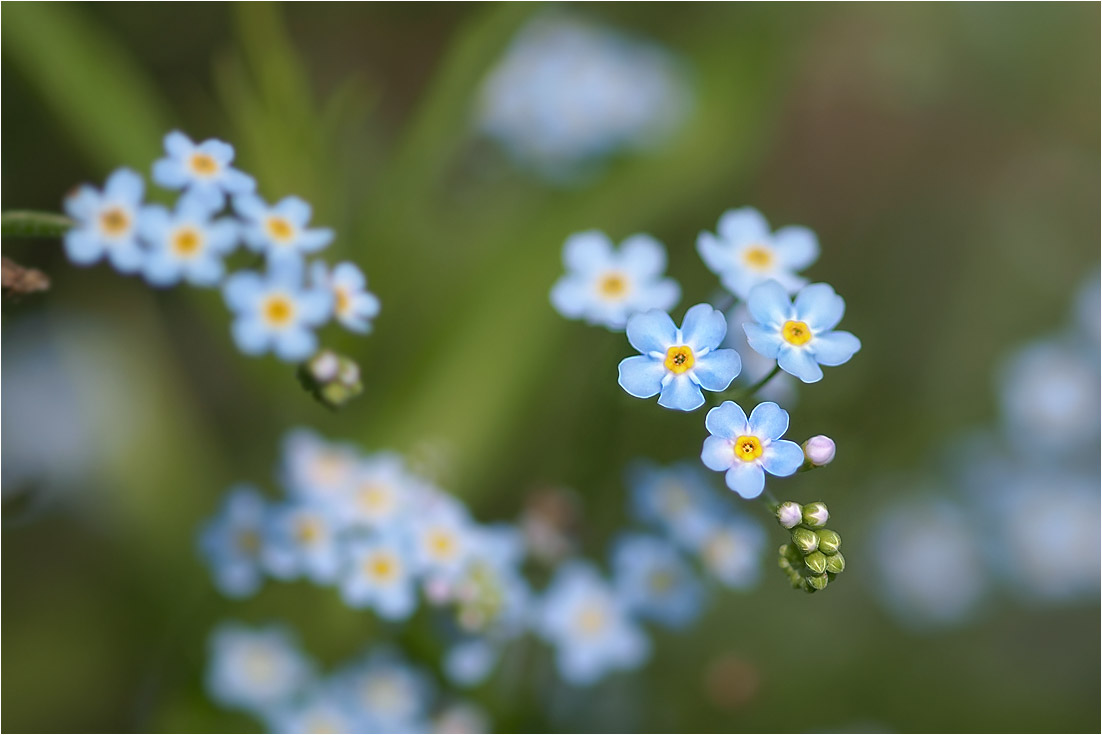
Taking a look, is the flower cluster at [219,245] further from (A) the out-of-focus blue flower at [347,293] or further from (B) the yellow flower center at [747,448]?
(B) the yellow flower center at [747,448]

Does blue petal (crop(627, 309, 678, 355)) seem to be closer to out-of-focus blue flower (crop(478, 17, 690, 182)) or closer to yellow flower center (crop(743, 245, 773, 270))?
yellow flower center (crop(743, 245, 773, 270))

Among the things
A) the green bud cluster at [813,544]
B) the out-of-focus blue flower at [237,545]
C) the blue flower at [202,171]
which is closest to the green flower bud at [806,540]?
the green bud cluster at [813,544]

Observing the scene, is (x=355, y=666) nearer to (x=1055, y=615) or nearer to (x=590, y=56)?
(x=590, y=56)

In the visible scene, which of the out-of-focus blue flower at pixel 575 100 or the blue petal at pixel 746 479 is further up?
the out-of-focus blue flower at pixel 575 100

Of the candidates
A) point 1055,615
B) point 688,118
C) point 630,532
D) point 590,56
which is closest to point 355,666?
point 630,532

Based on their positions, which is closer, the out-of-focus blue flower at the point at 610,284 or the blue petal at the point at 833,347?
the blue petal at the point at 833,347

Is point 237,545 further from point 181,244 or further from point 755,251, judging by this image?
point 755,251

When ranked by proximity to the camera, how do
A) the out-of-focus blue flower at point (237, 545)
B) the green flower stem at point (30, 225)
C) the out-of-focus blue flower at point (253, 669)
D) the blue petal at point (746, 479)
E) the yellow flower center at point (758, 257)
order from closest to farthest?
the blue petal at point (746, 479) → the green flower stem at point (30, 225) → the yellow flower center at point (758, 257) → the out-of-focus blue flower at point (237, 545) → the out-of-focus blue flower at point (253, 669)

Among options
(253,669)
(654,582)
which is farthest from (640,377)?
(253,669)

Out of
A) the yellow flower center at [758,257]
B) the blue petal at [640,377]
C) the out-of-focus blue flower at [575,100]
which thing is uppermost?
the out-of-focus blue flower at [575,100]

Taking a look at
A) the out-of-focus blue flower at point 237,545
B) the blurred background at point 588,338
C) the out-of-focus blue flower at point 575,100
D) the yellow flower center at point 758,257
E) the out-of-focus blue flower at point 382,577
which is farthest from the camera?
the out-of-focus blue flower at point 575,100
